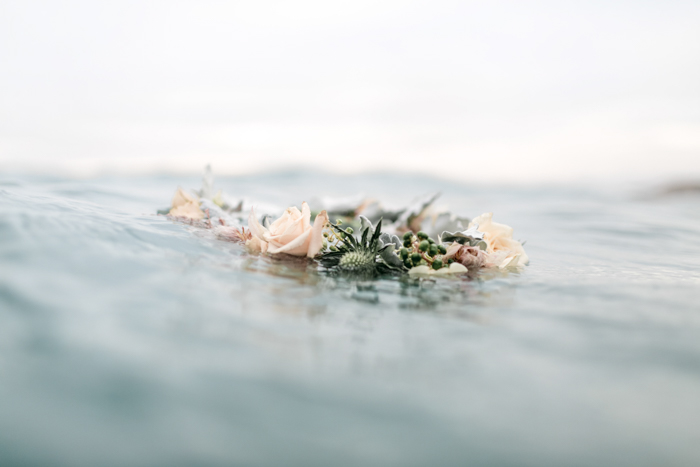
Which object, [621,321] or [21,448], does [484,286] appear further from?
[21,448]

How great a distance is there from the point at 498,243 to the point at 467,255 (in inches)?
10.4

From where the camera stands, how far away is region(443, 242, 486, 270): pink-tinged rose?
2363mm

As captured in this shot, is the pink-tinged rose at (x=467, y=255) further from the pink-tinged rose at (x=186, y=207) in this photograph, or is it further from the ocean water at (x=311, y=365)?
the pink-tinged rose at (x=186, y=207)

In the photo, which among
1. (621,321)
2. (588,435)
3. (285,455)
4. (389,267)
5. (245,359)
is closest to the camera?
(285,455)

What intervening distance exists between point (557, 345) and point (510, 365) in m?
0.28

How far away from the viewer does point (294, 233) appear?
2.29 metres

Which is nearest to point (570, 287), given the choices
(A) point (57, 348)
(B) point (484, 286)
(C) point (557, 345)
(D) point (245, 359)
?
(B) point (484, 286)

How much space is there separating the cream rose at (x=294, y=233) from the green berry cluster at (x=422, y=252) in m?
0.42

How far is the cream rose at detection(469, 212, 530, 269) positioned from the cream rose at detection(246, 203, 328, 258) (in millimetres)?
866

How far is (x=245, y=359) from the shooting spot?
1.17 m

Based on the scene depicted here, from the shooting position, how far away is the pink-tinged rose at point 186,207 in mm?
3040

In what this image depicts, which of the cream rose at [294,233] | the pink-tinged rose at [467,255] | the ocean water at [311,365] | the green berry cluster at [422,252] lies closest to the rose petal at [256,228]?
the cream rose at [294,233]

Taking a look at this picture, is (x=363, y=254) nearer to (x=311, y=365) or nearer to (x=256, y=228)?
(x=256, y=228)

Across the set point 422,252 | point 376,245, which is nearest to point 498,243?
point 422,252
